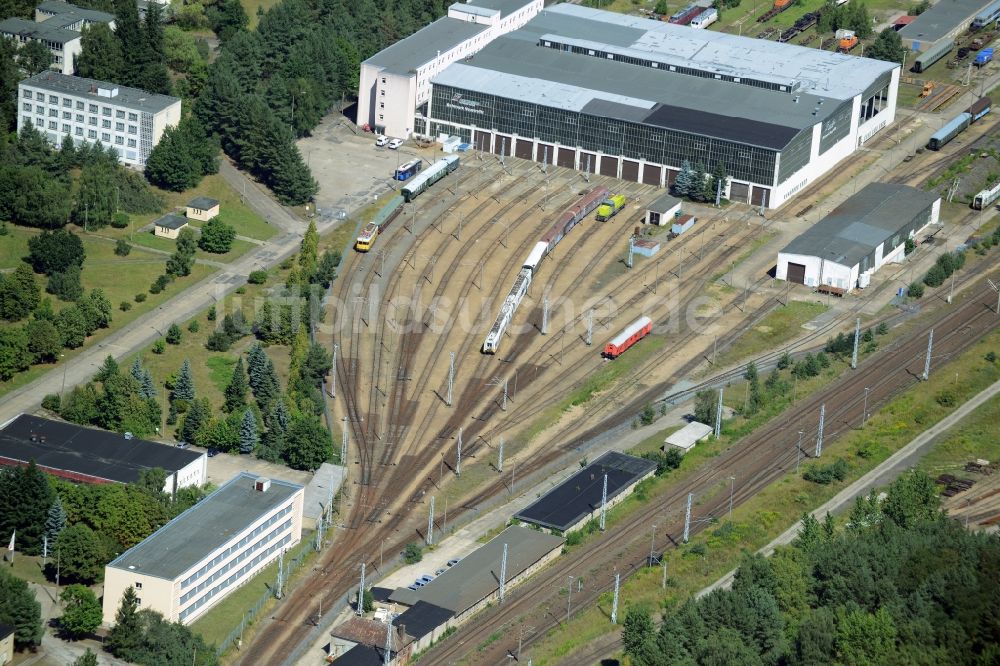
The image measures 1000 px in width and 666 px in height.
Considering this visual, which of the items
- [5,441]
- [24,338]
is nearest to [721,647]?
[5,441]

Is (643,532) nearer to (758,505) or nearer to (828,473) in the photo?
(758,505)

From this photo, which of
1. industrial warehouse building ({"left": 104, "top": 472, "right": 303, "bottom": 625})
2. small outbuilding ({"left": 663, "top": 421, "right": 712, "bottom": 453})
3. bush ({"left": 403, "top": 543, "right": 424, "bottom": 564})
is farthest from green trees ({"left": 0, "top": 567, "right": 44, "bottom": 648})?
small outbuilding ({"left": 663, "top": 421, "right": 712, "bottom": 453})

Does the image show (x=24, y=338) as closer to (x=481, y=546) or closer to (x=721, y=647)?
(x=481, y=546)

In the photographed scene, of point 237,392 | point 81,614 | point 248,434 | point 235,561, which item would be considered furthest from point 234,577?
point 237,392

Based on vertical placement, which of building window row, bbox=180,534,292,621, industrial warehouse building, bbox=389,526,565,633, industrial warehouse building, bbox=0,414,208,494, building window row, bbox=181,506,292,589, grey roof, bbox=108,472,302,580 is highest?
industrial warehouse building, bbox=0,414,208,494

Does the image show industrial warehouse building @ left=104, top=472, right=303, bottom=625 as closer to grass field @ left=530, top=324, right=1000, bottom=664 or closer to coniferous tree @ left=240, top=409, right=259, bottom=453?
coniferous tree @ left=240, top=409, right=259, bottom=453
